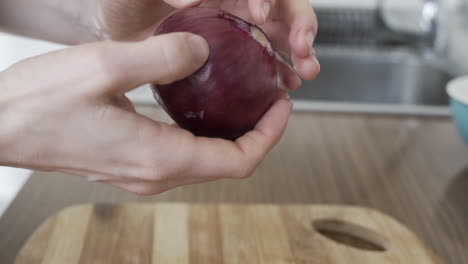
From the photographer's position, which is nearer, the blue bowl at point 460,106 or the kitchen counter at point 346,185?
the kitchen counter at point 346,185

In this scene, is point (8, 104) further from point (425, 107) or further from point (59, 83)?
point (425, 107)

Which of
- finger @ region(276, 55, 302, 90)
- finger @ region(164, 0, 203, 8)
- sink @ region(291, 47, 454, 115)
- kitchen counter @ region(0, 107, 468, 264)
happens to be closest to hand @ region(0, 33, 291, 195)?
finger @ region(164, 0, 203, 8)

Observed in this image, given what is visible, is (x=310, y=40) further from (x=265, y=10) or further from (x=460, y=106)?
(x=460, y=106)

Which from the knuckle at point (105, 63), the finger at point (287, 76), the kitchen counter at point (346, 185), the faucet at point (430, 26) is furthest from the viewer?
the faucet at point (430, 26)

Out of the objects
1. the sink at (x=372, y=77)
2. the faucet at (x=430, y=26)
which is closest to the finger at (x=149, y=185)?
the sink at (x=372, y=77)

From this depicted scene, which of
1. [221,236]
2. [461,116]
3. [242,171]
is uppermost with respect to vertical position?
[242,171]

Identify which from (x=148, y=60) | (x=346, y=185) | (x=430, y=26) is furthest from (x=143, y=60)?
(x=430, y=26)

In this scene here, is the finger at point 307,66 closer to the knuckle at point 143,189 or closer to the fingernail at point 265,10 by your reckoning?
the fingernail at point 265,10
